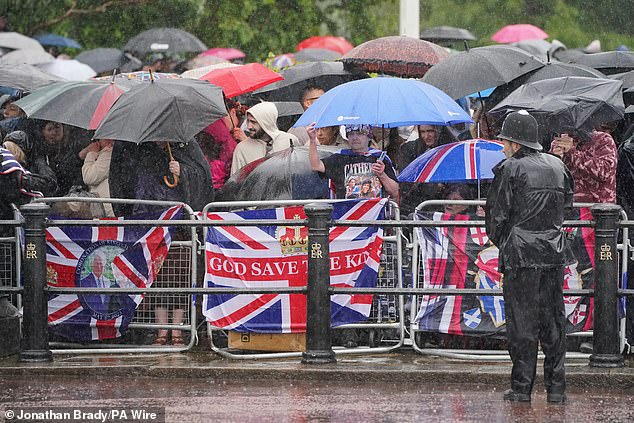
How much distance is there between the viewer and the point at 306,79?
15.2 meters

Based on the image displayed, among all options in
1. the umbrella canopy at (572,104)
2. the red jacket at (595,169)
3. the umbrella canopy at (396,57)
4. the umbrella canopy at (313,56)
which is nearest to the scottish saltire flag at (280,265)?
the umbrella canopy at (572,104)

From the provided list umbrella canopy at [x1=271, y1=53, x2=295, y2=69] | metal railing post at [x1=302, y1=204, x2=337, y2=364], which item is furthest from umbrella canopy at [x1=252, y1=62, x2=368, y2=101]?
umbrella canopy at [x1=271, y1=53, x2=295, y2=69]

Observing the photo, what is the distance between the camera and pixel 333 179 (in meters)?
11.9

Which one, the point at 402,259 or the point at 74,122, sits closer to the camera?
the point at 402,259

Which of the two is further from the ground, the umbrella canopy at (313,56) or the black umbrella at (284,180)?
the umbrella canopy at (313,56)

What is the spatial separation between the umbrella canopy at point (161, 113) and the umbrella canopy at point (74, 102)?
0.57 m

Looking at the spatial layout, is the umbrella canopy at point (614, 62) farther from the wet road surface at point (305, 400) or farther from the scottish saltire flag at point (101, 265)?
the scottish saltire flag at point (101, 265)

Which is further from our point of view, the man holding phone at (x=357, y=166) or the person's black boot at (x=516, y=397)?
the man holding phone at (x=357, y=166)

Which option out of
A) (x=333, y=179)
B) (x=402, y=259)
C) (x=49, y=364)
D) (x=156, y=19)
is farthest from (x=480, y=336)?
(x=156, y=19)

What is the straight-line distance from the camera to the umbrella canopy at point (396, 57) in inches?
574

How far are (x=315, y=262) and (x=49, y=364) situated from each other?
2.36 meters

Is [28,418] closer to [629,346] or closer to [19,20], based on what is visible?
[629,346]

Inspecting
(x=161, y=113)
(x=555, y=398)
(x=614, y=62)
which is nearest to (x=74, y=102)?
(x=161, y=113)

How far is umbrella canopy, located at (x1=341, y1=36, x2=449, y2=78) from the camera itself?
574 inches
